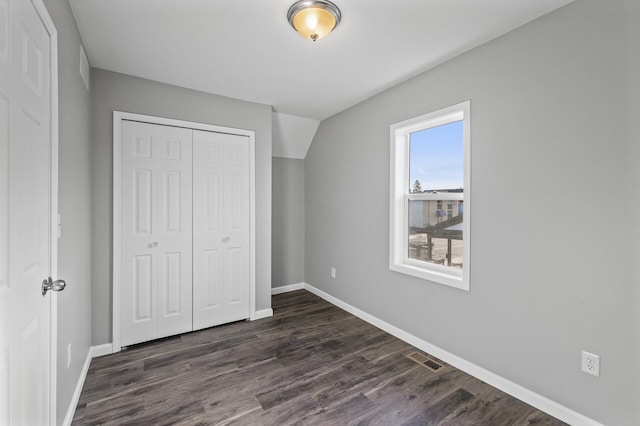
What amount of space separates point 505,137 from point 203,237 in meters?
2.82

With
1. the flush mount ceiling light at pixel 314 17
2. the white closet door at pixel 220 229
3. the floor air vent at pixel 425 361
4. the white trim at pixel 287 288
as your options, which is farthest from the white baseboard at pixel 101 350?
the flush mount ceiling light at pixel 314 17

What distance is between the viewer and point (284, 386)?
2135mm

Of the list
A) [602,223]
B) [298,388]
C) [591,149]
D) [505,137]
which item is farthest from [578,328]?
[298,388]

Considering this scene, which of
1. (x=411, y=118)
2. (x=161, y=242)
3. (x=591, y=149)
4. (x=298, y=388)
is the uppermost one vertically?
(x=411, y=118)

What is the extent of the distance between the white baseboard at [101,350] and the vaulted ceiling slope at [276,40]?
7.99 feet

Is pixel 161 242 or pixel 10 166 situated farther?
pixel 161 242

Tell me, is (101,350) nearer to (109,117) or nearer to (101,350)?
(101,350)

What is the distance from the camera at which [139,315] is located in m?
2.76

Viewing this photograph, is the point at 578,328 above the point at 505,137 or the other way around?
the other way around

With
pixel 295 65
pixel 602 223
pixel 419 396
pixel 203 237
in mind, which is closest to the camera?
pixel 602 223

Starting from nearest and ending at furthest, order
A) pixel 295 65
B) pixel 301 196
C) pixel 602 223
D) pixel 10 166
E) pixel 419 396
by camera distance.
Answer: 1. pixel 10 166
2. pixel 602 223
3. pixel 419 396
4. pixel 295 65
5. pixel 301 196

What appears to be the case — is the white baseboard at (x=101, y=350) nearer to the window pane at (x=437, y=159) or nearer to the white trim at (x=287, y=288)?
the white trim at (x=287, y=288)

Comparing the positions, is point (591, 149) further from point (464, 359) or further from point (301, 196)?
point (301, 196)

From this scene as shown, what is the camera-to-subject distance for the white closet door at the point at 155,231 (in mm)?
2713
